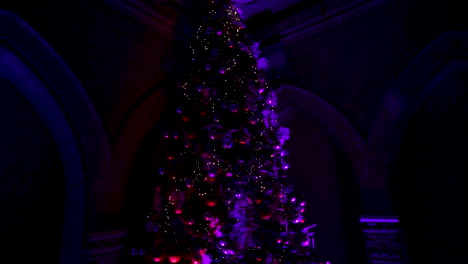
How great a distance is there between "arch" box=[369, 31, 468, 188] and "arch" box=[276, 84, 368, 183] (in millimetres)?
166

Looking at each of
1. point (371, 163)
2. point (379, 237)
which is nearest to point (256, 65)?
point (371, 163)

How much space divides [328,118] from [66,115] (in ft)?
8.62

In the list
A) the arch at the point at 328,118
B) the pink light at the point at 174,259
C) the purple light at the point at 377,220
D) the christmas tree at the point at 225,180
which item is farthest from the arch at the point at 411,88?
the pink light at the point at 174,259

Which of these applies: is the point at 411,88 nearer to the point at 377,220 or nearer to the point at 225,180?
the point at 377,220

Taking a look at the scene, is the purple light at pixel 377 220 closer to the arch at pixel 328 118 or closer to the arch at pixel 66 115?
the arch at pixel 328 118

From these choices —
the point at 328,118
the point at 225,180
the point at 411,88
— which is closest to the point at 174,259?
the point at 225,180

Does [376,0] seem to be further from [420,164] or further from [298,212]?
[298,212]

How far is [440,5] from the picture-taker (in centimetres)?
253

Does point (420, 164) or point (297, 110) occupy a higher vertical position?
point (297, 110)

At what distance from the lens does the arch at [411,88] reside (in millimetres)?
2424

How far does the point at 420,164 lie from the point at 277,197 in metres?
1.53

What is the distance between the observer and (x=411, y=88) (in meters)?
2.59

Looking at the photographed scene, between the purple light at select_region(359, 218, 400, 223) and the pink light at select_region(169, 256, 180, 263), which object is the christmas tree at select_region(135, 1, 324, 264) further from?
the purple light at select_region(359, 218, 400, 223)

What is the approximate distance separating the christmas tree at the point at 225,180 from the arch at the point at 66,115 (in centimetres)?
62
